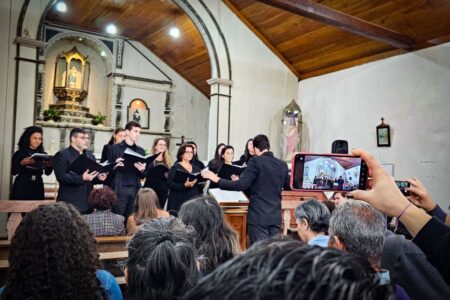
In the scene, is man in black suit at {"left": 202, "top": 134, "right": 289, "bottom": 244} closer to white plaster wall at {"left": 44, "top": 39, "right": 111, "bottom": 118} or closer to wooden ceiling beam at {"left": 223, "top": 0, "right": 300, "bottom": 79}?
wooden ceiling beam at {"left": 223, "top": 0, "right": 300, "bottom": 79}

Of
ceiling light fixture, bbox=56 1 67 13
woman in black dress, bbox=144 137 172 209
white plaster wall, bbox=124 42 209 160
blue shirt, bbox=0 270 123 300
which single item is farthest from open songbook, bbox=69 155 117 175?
white plaster wall, bbox=124 42 209 160

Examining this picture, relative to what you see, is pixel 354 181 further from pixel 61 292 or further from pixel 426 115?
pixel 426 115

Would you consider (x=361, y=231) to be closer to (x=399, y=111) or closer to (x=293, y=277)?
(x=293, y=277)

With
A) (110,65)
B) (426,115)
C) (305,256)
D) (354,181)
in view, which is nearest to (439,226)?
(354,181)

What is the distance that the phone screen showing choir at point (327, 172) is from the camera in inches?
→ 63.7

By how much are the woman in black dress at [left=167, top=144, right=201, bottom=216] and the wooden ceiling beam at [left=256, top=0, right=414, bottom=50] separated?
89.2 inches

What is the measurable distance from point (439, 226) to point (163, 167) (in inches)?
174

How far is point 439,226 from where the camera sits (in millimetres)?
1006

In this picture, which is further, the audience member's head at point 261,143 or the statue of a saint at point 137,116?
the statue of a saint at point 137,116

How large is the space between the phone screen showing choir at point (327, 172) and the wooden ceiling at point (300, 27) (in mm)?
4395

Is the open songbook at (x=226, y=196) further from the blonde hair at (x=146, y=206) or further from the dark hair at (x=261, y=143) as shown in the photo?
the blonde hair at (x=146, y=206)

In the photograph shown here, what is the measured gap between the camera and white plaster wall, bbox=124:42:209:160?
11555 millimetres

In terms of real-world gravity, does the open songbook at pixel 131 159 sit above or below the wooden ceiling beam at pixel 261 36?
below

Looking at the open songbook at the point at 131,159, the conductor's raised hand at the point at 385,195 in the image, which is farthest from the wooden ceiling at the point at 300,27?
the conductor's raised hand at the point at 385,195
